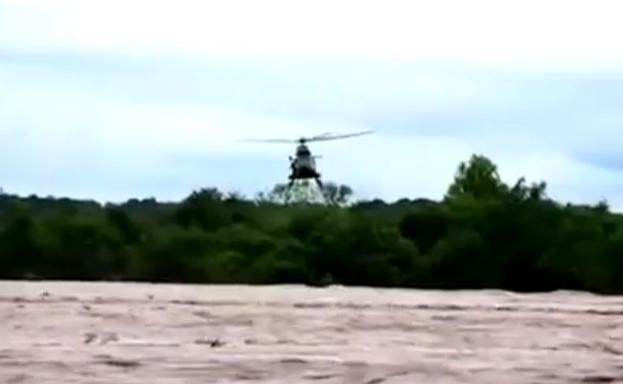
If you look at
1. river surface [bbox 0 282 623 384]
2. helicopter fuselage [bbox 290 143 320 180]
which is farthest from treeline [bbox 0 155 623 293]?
helicopter fuselage [bbox 290 143 320 180]

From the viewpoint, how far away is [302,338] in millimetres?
3328

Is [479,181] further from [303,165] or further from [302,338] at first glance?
[302,338]

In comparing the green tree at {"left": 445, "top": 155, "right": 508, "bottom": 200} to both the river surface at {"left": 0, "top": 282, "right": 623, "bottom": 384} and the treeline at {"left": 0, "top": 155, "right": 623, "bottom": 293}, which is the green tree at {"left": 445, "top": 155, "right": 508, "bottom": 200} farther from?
the river surface at {"left": 0, "top": 282, "right": 623, "bottom": 384}

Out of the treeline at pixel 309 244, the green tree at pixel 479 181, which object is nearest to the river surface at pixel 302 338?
the treeline at pixel 309 244

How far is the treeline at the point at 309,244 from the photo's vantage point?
853 cm

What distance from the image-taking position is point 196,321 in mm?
3740

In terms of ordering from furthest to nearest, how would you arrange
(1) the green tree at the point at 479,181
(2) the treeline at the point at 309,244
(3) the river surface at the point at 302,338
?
(1) the green tree at the point at 479,181
(2) the treeline at the point at 309,244
(3) the river surface at the point at 302,338

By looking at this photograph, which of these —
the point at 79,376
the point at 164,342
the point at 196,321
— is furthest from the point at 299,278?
the point at 79,376

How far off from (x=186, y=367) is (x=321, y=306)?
1.53 metres

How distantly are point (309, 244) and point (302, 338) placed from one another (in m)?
7.44

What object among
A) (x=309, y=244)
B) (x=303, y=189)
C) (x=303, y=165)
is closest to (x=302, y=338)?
(x=309, y=244)

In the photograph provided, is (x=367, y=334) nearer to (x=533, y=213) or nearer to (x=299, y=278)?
(x=299, y=278)

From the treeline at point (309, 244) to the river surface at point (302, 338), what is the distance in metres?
3.34

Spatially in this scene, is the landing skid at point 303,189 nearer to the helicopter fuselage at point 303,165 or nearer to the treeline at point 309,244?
the helicopter fuselage at point 303,165
